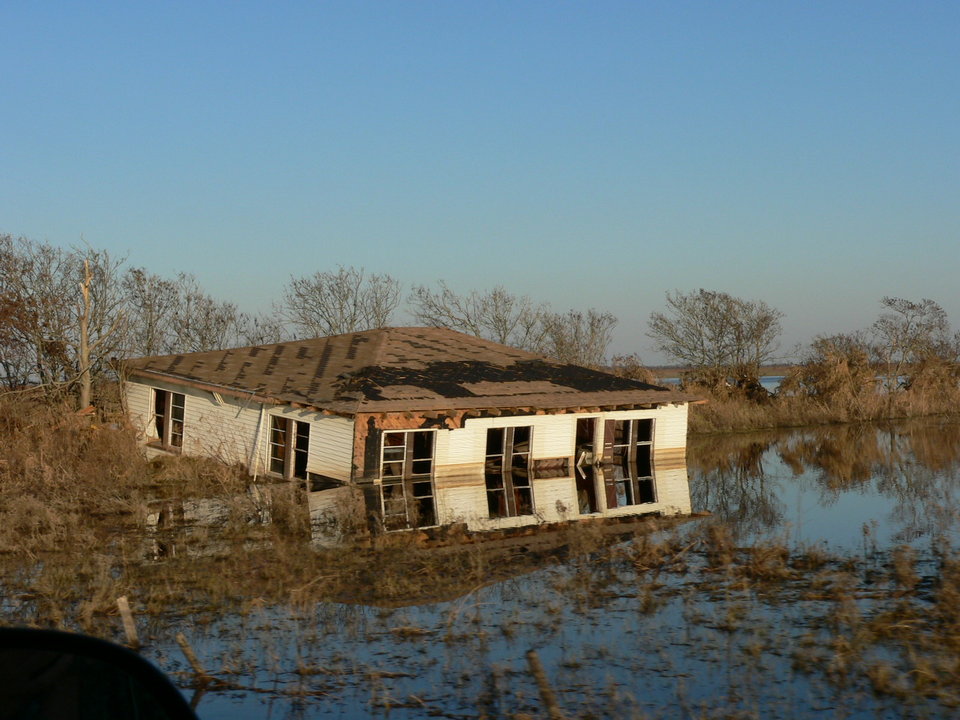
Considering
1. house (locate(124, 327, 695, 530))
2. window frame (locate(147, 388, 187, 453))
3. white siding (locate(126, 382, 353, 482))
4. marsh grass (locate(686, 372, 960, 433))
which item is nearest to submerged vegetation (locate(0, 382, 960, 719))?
house (locate(124, 327, 695, 530))

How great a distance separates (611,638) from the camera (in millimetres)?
9414

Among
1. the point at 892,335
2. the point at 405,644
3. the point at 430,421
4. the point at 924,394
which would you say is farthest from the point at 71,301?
the point at 892,335

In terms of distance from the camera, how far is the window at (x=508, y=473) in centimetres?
2000

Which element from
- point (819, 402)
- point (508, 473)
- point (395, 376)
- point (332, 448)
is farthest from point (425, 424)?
point (819, 402)

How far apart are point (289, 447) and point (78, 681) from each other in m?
22.1

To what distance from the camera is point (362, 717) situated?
7.27 m

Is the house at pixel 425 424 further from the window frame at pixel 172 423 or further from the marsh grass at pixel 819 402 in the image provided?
the marsh grass at pixel 819 402

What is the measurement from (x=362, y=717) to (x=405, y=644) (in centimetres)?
202

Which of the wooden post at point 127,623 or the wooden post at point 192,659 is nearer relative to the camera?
the wooden post at point 192,659

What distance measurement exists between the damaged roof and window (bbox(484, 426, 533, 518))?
5.13ft

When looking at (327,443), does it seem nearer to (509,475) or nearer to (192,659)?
(509,475)

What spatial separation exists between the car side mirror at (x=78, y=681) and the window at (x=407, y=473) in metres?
16.3

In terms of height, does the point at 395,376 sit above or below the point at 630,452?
above

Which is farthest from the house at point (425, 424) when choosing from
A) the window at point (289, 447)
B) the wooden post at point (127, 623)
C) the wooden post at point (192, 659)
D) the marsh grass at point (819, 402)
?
the marsh grass at point (819, 402)
